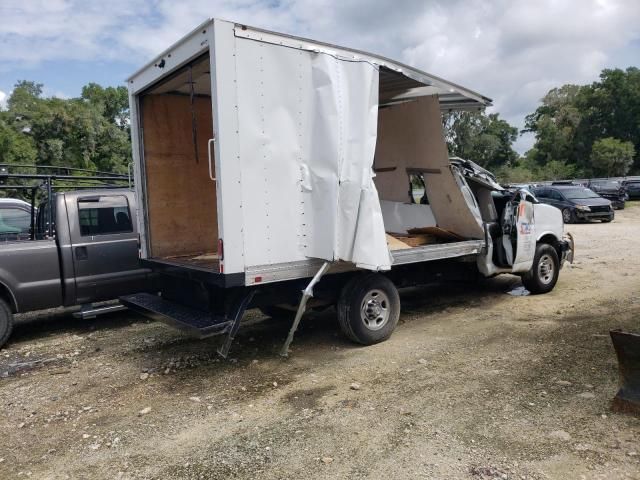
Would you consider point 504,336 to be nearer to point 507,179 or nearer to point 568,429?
point 568,429

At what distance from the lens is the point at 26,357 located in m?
6.05

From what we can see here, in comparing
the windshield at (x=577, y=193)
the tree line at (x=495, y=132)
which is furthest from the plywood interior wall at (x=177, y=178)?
the tree line at (x=495, y=132)

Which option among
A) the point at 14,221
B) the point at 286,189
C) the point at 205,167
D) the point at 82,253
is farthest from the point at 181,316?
the point at 14,221

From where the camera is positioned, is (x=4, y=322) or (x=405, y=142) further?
(x=405, y=142)

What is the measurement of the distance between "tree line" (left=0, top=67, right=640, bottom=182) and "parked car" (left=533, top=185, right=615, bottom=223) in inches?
492

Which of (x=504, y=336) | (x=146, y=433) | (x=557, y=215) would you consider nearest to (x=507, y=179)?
(x=557, y=215)

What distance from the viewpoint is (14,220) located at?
289 inches

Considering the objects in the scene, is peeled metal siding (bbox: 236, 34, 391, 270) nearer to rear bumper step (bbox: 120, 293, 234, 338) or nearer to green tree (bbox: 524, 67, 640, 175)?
rear bumper step (bbox: 120, 293, 234, 338)

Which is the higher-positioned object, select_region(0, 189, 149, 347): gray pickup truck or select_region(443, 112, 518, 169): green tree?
select_region(443, 112, 518, 169): green tree

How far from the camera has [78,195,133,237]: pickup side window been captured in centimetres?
690

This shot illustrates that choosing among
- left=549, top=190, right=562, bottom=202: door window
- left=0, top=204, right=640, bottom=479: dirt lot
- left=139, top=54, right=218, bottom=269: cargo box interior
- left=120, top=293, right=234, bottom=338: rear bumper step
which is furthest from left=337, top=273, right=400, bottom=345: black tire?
left=549, top=190, right=562, bottom=202: door window

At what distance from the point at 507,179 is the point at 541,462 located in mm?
48617

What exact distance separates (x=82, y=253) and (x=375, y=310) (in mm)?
3858

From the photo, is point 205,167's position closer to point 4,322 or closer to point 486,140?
point 4,322
